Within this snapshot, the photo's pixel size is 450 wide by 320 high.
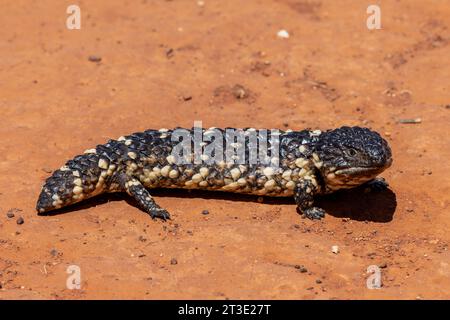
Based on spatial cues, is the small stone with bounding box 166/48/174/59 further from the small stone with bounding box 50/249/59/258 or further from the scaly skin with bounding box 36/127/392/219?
the small stone with bounding box 50/249/59/258

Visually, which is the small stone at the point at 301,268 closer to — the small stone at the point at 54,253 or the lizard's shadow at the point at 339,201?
the lizard's shadow at the point at 339,201

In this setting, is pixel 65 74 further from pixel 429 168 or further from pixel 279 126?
pixel 429 168

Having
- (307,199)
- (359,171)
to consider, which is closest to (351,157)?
(359,171)

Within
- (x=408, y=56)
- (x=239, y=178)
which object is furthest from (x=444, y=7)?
(x=239, y=178)

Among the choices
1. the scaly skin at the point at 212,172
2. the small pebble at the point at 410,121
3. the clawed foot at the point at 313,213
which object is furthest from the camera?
the small pebble at the point at 410,121

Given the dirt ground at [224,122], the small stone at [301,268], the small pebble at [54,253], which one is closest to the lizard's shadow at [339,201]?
the dirt ground at [224,122]
